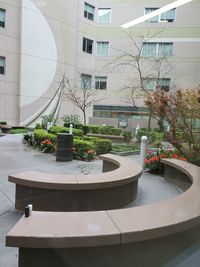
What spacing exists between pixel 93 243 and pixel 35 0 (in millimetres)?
22049

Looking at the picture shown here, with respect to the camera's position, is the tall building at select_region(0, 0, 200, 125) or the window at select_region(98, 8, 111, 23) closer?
the tall building at select_region(0, 0, 200, 125)

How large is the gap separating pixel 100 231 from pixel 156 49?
24.9m

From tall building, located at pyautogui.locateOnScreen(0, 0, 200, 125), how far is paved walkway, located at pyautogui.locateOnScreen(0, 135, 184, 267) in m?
12.0

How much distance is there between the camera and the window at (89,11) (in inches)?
979

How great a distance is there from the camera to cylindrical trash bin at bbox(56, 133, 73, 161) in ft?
28.2

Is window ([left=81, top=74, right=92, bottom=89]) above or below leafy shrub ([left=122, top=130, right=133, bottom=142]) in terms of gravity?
above

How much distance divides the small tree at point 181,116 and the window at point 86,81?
18.5 metres

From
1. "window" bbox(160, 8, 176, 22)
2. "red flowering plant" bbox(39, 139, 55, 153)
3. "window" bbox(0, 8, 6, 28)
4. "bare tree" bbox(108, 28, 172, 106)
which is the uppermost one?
"window" bbox(160, 8, 176, 22)

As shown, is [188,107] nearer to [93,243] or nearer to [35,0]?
[93,243]

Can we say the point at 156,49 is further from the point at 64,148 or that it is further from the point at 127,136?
the point at 64,148

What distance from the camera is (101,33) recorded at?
85.9 ft

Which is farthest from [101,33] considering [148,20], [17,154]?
[17,154]

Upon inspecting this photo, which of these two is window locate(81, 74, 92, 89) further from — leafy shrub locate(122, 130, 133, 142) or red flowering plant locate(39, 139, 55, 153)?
red flowering plant locate(39, 139, 55, 153)

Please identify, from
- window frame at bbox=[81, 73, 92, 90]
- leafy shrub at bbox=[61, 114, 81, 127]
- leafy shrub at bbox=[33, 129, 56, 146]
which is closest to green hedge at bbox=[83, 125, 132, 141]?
leafy shrub at bbox=[61, 114, 81, 127]
